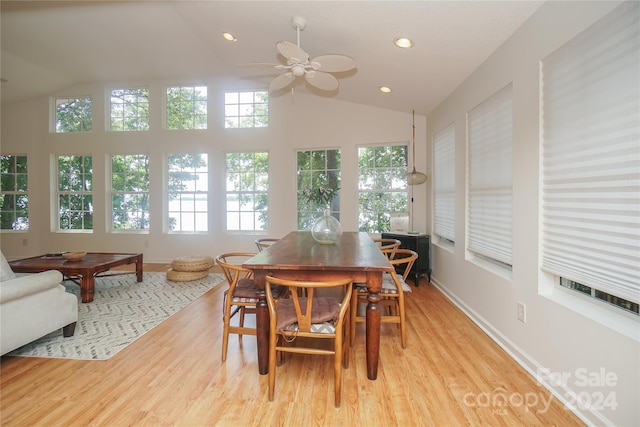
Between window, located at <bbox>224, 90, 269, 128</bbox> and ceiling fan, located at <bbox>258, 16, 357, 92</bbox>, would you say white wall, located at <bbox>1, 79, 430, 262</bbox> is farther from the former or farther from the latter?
ceiling fan, located at <bbox>258, 16, 357, 92</bbox>

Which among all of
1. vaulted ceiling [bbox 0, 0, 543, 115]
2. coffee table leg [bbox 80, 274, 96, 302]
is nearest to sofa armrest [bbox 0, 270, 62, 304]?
coffee table leg [bbox 80, 274, 96, 302]

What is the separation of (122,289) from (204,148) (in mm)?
2916

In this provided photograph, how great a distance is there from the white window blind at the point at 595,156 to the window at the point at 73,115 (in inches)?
298

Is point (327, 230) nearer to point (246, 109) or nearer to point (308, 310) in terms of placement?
point (308, 310)

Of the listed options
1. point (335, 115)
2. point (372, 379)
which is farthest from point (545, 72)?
point (335, 115)

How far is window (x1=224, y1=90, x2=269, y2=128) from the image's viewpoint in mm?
5473

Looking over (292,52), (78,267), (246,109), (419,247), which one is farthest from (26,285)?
(246,109)

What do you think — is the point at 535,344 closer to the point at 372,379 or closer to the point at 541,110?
the point at 372,379

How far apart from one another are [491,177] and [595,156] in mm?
1150

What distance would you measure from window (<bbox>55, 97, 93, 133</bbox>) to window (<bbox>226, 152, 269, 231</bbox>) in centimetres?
316

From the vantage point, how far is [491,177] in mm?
2664

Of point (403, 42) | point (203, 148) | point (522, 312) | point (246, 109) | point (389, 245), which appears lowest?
point (522, 312)

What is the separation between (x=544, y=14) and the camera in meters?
1.87

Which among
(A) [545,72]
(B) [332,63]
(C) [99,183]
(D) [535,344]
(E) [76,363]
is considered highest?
(B) [332,63]
